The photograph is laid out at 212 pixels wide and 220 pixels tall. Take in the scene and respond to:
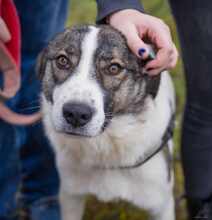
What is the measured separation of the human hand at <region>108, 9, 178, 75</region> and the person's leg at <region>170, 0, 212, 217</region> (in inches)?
11.8

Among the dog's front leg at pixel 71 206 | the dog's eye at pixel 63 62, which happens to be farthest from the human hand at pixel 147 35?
the dog's front leg at pixel 71 206

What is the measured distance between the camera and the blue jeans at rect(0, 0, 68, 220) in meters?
2.55

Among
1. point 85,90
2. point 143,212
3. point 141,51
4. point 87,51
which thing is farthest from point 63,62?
point 143,212

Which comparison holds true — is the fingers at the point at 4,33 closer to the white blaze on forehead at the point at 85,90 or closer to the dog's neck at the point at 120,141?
the white blaze on forehead at the point at 85,90

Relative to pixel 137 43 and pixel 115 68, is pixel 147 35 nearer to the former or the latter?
pixel 137 43

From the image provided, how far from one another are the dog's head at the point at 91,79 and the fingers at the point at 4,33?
0.18 metres

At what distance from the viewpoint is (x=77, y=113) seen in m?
1.98

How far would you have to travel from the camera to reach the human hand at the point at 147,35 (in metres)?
1.92

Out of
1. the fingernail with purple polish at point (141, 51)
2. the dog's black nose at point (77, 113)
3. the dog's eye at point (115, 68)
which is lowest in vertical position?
the dog's black nose at point (77, 113)

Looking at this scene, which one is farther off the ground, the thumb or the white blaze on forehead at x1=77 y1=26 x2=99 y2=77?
the thumb

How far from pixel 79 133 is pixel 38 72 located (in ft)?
1.50

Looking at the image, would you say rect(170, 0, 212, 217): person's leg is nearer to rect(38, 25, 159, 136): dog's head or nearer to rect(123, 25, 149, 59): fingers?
rect(38, 25, 159, 136): dog's head

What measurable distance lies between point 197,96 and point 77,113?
→ 0.66m

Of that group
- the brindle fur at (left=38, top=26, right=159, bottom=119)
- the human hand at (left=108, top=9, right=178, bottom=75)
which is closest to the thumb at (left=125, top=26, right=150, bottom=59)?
the human hand at (left=108, top=9, right=178, bottom=75)
